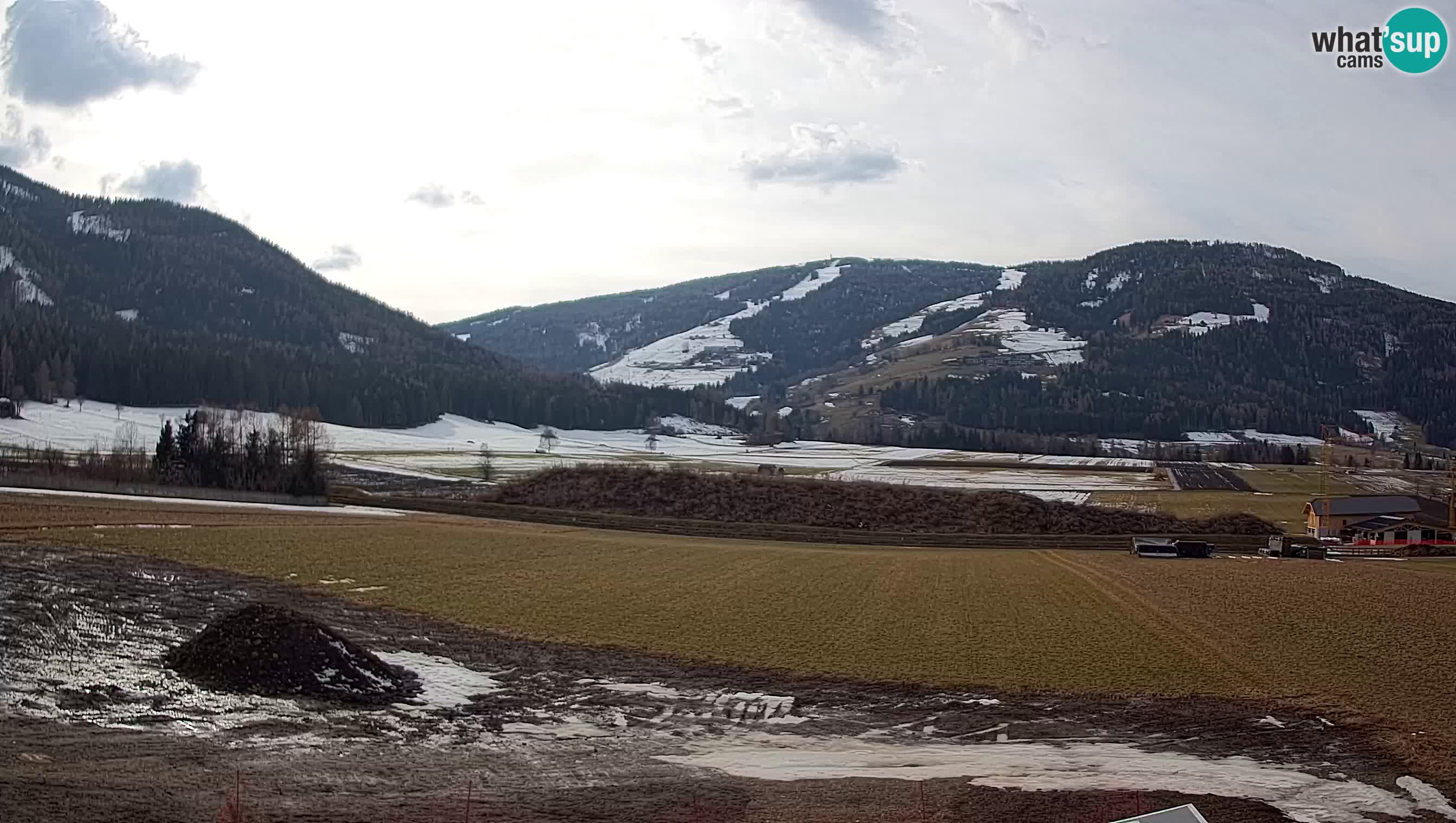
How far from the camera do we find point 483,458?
127 meters

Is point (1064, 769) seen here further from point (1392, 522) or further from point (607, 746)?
point (1392, 522)

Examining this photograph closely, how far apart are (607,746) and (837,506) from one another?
52.1m

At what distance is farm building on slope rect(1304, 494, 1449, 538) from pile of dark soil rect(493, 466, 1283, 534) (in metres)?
3.45

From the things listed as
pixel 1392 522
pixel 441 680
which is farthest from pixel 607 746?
pixel 1392 522

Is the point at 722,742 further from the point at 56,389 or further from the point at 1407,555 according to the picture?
the point at 56,389

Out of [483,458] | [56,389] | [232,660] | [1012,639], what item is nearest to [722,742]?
[232,660]

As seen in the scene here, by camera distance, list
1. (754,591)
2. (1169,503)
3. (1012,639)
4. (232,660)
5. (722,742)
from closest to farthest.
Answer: (722,742) < (232,660) < (1012,639) < (754,591) < (1169,503)

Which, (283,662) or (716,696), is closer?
(283,662)

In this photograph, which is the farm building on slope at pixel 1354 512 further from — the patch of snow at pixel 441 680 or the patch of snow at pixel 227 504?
the patch of snow at pixel 441 680

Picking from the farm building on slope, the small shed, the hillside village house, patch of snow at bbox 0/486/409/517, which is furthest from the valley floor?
the farm building on slope

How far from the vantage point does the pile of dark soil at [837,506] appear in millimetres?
66562

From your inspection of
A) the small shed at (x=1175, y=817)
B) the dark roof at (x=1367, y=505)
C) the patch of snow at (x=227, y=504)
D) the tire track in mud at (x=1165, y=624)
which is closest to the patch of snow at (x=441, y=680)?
the small shed at (x=1175, y=817)

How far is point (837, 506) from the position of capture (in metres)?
69.2

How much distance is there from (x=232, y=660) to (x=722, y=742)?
31.1 ft
